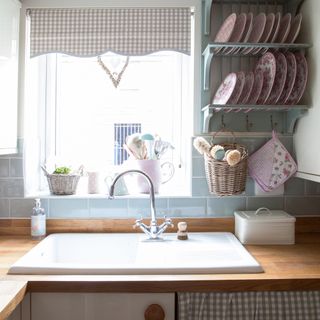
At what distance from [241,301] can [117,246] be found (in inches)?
26.1

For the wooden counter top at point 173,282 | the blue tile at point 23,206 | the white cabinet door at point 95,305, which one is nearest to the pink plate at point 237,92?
the wooden counter top at point 173,282

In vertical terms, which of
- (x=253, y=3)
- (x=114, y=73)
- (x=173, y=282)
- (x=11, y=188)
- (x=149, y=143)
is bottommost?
(x=173, y=282)

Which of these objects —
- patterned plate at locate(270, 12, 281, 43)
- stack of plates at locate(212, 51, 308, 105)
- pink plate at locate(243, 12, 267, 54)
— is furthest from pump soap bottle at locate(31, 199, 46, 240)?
patterned plate at locate(270, 12, 281, 43)

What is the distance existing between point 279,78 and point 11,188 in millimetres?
1356

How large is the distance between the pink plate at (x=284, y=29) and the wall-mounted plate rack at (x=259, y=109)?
299 mm

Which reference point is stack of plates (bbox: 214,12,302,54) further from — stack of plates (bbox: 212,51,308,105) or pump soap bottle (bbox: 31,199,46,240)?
pump soap bottle (bbox: 31,199,46,240)

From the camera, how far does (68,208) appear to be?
181cm

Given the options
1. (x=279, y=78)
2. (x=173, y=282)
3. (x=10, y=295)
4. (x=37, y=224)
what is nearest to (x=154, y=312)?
(x=173, y=282)

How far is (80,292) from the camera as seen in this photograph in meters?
1.21

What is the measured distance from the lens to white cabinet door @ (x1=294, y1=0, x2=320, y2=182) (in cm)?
154

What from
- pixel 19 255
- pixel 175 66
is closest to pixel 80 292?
pixel 19 255

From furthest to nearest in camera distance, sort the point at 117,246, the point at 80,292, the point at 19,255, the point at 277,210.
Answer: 1. the point at 277,210
2. the point at 117,246
3. the point at 19,255
4. the point at 80,292

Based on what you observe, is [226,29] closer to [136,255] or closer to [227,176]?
[227,176]

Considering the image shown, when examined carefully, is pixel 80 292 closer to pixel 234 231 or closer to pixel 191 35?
pixel 234 231
